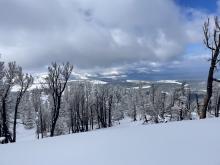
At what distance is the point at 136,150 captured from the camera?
9.91 metres

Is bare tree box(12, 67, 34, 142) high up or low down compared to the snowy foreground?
up

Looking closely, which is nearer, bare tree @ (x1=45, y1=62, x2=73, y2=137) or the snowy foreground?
the snowy foreground

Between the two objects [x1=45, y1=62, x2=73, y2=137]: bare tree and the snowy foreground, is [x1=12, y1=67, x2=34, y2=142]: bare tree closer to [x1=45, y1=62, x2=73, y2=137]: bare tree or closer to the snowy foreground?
[x1=45, y1=62, x2=73, y2=137]: bare tree

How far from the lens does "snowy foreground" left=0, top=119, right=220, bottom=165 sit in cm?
885

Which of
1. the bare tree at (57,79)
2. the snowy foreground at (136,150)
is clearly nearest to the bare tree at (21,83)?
the bare tree at (57,79)

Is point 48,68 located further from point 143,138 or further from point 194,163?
point 194,163

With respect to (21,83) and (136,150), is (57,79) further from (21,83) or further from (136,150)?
(136,150)

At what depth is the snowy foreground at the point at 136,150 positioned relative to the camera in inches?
348

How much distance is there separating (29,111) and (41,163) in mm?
91085

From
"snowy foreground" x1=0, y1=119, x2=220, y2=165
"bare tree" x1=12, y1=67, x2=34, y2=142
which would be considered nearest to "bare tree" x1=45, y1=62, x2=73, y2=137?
"bare tree" x1=12, y1=67, x2=34, y2=142

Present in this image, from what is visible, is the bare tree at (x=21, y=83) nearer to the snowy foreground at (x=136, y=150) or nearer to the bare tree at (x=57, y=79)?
the bare tree at (x=57, y=79)

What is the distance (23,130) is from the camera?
324 ft

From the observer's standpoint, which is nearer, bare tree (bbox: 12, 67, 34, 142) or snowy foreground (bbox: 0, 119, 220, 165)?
snowy foreground (bbox: 0, 119, 220, 165)

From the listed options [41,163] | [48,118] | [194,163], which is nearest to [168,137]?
[194,163]
